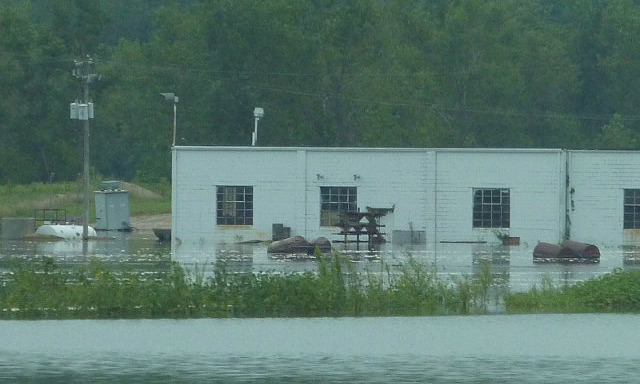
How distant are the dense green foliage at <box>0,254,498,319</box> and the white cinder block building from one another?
86.2 feet

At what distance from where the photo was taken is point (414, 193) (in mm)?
54531

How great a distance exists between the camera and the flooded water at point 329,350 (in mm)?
20203

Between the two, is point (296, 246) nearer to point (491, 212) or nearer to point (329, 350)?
point (491, 212)

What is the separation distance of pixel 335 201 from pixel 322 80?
4767 cm

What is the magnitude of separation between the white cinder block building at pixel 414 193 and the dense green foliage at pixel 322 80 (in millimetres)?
43390

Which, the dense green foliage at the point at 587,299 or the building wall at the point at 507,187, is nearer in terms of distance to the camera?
the dense green foliage at the point at 587,299

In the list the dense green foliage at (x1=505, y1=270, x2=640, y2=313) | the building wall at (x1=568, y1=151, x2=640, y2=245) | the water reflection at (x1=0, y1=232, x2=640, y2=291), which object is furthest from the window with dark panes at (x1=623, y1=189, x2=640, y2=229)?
the dense green foliage at (x1=505, y1=270, x2=640, y2=313)

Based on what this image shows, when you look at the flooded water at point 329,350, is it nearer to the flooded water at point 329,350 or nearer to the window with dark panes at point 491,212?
the flooded water at point 329,350

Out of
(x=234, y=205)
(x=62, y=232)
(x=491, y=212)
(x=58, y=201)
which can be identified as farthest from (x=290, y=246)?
(x=58, y=201)

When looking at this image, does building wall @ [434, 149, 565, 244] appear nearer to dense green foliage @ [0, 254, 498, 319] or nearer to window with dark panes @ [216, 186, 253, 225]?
window with dark panes @ [216, 186, 253, 225]

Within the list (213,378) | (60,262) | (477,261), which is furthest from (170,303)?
(477,261)

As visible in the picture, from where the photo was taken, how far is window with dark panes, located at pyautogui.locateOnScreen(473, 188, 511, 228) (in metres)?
54.5

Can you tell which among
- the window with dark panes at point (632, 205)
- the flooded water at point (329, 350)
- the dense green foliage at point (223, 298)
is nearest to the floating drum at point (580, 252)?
the window with dark panes at point (632, 205)

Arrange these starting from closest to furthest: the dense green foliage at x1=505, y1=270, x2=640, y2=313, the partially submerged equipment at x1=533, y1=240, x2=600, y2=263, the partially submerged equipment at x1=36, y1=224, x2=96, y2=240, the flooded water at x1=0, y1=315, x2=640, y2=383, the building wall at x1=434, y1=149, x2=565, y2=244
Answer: the flooded water at x1=0, y1=315, x2=640, y2=383 → the dense green foliage at x1=505, y1=270, x2=640, y2=313 → the partially submerged equipment at x1=533, y1=240, x2=600, y2=263 → the building wall at x1=434, y1=149, x2=565, y2=244 → the partially submerged equipment at x1=36, y1=224, x2=96, y2=240
